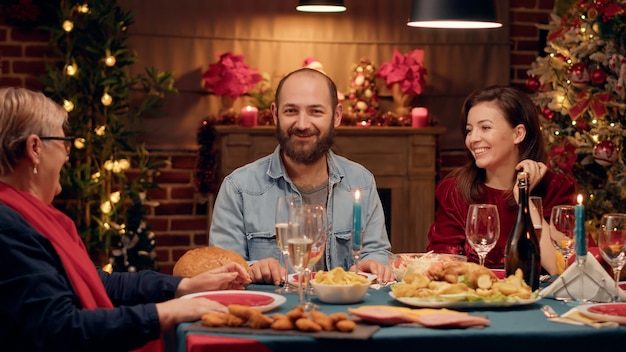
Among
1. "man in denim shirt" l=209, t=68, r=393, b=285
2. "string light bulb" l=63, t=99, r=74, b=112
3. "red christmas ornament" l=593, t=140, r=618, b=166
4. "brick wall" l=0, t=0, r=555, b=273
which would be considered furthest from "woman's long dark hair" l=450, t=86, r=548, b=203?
"brick wall" l=0, t=0, r=555, b=273

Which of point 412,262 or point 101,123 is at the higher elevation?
point 101,123

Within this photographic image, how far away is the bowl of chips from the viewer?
228 cm

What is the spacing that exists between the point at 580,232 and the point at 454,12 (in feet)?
3.31

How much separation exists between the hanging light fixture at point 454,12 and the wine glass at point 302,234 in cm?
113

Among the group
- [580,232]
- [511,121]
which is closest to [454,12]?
[511,121]

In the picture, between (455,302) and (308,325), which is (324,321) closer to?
(308,325)

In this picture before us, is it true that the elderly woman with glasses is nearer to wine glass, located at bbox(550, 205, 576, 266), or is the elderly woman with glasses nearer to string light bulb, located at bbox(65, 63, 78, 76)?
wine glass, located at bbox(550, 205, 576, 266)

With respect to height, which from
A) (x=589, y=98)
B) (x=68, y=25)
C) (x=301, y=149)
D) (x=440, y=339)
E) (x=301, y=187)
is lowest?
(x=440, y=339)

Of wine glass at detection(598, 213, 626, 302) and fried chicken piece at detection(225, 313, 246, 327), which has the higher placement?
wine glass at detection(598, 213, 626, 302)

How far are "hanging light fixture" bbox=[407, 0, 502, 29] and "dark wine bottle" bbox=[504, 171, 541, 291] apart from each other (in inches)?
30.3


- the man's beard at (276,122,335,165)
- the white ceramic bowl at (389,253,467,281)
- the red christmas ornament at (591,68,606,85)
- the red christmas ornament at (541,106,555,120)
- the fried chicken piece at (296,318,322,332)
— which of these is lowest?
the fried chicken piece at (296,318,322,332)

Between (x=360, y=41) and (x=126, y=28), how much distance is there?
4.94 feet

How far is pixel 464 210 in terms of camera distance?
3.32 metres

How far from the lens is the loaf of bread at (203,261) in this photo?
256 centimetres
